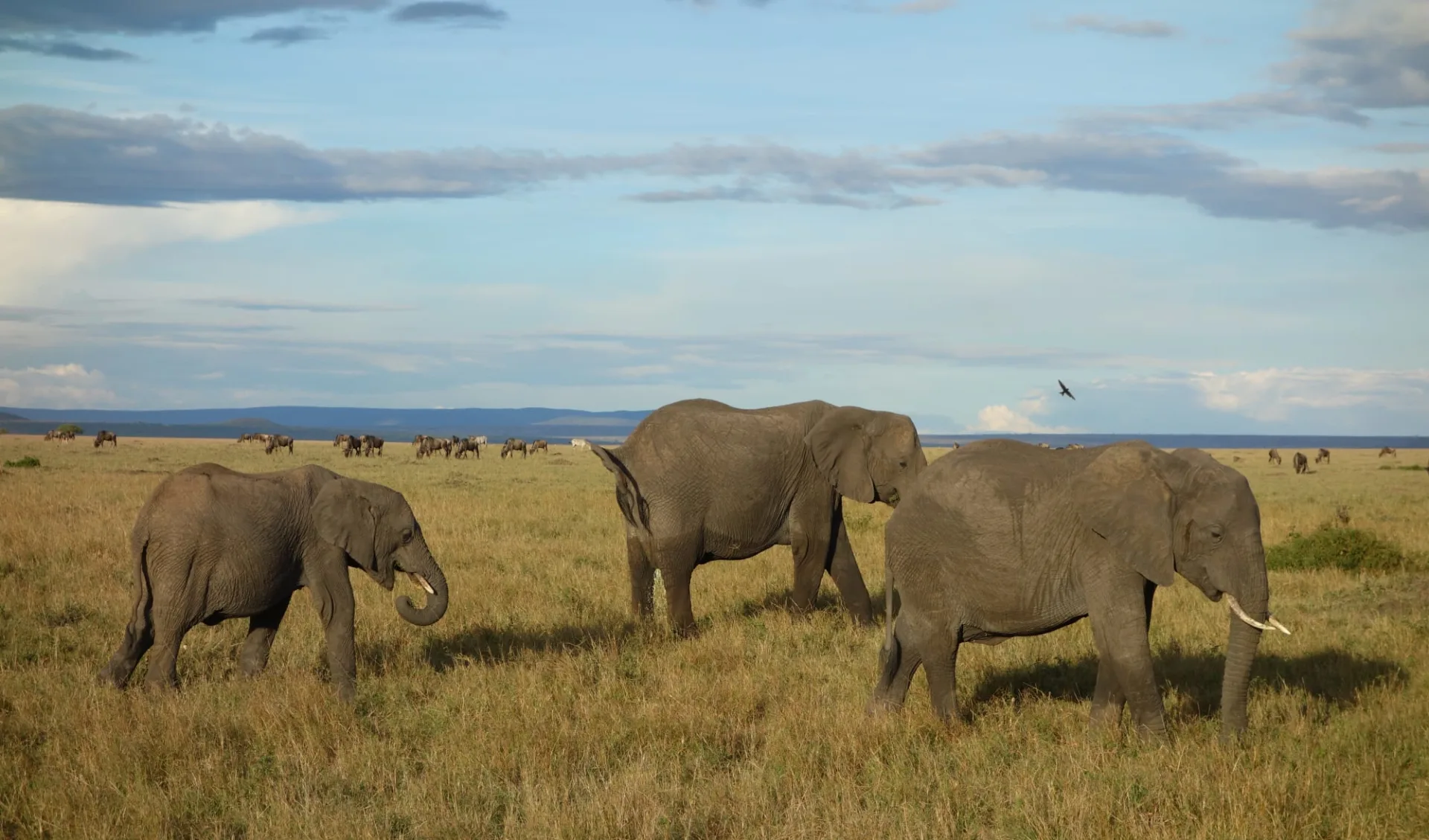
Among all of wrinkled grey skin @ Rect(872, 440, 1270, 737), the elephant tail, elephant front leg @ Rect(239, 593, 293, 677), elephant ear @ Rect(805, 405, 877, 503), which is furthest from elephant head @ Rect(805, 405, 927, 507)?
elephant front leg @ Rect(239, 593, 293, 677)

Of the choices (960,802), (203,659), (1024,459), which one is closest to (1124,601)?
(1024,459)

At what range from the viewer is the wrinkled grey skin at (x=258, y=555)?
33.0ft

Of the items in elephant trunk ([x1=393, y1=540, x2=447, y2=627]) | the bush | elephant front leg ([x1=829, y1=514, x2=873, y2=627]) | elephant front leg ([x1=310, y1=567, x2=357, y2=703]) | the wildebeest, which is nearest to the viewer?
elephant front leg ([x1=310, y1=567, x2=357, y2=703])

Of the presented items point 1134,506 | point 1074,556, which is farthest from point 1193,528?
point 1074,556

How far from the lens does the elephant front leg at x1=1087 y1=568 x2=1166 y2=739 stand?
845 cm

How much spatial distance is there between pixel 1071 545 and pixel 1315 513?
22885 mm

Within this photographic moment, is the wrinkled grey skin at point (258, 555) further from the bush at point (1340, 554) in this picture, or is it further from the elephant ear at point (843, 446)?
the bush at point (1340, 554)

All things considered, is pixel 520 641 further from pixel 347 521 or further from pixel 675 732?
pixel 675 732

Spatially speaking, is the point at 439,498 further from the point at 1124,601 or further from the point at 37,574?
the point at 1124,601

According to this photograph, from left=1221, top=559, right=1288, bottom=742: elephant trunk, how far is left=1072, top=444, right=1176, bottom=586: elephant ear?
1.51 ft

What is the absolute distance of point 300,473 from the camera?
35.3ft

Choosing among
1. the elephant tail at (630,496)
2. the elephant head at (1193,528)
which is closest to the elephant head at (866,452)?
the elephant tail at (630,496)

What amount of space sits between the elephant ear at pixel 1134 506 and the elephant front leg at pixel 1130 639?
17 cm

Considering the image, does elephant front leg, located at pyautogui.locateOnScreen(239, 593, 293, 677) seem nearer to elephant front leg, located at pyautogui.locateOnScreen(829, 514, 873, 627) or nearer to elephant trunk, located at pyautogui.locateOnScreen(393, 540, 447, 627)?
elephant trunk, located at pyautogui.locateOnScreen(393, 540, 447, 627)
